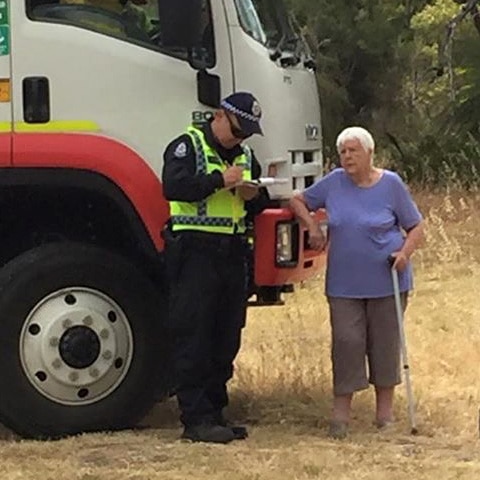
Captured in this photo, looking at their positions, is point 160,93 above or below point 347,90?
below

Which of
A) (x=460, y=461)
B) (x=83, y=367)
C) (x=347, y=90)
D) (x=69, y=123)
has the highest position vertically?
(x=347, y=90)

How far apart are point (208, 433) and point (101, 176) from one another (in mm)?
1328

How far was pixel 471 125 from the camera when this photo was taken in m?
21.2

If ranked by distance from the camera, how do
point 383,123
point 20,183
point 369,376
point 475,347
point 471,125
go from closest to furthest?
point 20,183
point 369,376
point 475,347
point 471,125
point 383,123

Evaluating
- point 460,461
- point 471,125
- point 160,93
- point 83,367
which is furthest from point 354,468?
point 471,125

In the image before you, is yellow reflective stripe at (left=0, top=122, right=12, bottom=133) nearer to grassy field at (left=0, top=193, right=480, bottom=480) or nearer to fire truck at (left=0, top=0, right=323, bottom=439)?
fire truck at (left=0, top=0, right=323, bottom=439)

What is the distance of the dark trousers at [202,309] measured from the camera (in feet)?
21.4

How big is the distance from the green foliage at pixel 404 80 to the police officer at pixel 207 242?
12.7 m

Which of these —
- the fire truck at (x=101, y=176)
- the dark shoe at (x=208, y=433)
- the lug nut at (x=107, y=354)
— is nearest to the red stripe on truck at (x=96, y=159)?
the fire truck at (x=101, y=176)

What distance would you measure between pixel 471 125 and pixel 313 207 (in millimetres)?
14698

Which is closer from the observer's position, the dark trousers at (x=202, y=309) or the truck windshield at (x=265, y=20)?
the dark trousers at (x=202, y=309)

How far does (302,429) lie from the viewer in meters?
7.08

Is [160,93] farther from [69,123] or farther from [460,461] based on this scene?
[460,461]

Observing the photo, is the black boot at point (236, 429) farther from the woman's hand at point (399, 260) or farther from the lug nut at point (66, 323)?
the woman's hand at point (399, 260)
